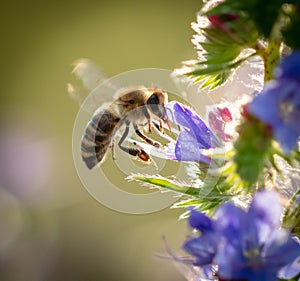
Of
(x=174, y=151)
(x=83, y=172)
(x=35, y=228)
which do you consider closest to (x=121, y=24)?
(x=35, y=228)

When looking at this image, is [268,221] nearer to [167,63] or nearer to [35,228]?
[35,228]

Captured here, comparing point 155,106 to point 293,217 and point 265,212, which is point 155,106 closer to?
point 293,217

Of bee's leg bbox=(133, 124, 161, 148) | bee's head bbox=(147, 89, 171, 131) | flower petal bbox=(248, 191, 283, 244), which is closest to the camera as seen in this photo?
flower petal bbox=(248, 191, 283, 244)

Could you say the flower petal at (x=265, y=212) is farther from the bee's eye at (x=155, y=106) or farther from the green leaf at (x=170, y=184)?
the bee's eye at (x=155, y=106)

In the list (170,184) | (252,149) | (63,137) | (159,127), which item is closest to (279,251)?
(252,149)

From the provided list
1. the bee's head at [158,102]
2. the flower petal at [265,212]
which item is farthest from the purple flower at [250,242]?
the bee's head at [158,102]

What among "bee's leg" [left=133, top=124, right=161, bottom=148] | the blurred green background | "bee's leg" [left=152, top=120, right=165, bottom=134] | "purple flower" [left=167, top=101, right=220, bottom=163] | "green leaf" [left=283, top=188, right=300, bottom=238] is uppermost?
"purple flower" [left=167, top=101, right=220, bottom=163]

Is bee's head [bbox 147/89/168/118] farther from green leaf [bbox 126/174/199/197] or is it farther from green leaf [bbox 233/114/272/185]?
green leaf [bbox 233/114/272/185]

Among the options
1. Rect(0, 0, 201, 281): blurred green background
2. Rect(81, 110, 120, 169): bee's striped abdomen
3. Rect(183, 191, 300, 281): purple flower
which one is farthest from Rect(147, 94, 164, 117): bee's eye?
Rect(0, 0, 201, 281): blurred green background
